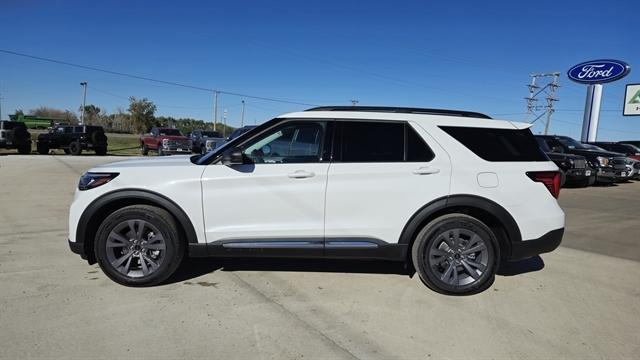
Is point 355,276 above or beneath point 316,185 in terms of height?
beneath

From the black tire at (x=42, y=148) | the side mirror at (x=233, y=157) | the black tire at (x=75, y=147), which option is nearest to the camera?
the side mirror at (x=233, y=157)

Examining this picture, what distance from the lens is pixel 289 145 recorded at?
15.1ft

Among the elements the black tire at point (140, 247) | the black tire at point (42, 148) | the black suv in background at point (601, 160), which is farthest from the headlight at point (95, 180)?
the black tire at point (42, 148)

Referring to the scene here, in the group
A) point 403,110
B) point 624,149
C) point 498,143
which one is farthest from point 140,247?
point 624,149

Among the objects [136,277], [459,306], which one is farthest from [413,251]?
[136,277]

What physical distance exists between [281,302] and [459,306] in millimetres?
1616

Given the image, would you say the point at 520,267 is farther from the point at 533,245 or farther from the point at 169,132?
the point at 169,132

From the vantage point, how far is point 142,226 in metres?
4.52

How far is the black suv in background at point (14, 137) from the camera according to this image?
26172 mm

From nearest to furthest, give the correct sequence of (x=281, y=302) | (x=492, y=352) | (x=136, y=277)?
(x=492, y=352)
(x=281, y=302)
(x=136, y=277)

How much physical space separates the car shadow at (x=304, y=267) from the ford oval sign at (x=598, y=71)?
28.9 m

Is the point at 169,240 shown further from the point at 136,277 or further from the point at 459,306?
the point at 459,306

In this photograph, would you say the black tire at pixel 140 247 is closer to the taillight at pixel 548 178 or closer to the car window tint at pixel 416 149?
the car window tint at pixel 416 149

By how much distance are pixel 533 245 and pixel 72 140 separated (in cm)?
2891
